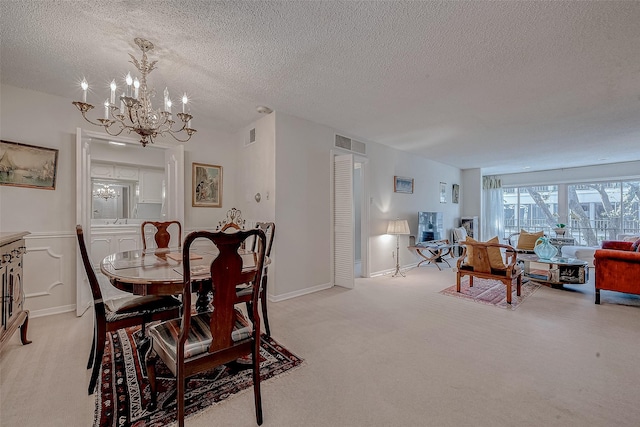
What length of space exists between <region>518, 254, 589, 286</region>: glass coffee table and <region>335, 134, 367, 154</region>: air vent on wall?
3.18 m

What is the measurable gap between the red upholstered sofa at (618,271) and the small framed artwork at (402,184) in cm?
308

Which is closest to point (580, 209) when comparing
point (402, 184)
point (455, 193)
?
point (455, 193)

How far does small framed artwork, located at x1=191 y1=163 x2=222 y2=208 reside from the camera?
4.20 meters

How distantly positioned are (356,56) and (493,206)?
26.7ft

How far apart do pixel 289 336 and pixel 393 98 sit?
9.20 feet

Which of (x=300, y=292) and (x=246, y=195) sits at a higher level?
(x=246, y=195)

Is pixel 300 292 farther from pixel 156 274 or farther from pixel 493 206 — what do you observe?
pixel 493 206

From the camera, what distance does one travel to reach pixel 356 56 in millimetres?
2354

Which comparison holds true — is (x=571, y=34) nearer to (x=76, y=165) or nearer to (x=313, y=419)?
(x=313, y=419)

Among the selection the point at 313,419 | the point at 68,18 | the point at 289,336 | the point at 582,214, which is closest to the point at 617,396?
the point at 313,419

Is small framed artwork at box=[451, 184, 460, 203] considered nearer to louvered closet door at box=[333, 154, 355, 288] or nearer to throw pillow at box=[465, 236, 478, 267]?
throw pillow at box=[465, 236, 478, 267]

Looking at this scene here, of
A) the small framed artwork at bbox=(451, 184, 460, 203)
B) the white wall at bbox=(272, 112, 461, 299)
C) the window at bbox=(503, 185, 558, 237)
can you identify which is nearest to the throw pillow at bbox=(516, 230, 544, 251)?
the small framed artwork at bbox=(451, 184, 460, 203)

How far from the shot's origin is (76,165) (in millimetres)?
3209

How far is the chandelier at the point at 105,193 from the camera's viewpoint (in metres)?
5.38
